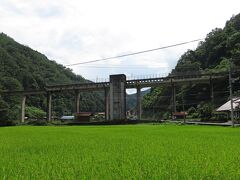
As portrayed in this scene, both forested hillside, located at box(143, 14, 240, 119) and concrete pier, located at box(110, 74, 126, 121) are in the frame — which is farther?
forested hillside, located at box(143, 14, 240, 119)

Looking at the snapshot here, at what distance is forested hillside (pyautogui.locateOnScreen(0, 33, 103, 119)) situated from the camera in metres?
110

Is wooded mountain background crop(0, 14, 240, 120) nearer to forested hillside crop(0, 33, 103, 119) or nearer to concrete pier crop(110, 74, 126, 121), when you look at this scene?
forested hillside crop(0, 33, 103, 119)

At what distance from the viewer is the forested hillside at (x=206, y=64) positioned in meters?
86.8

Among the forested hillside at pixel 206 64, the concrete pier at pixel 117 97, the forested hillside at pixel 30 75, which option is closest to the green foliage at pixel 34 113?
the forested hillside at pixel 30 75

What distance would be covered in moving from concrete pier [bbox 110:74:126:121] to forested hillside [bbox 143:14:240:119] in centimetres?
1793

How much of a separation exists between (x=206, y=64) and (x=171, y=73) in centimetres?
1081

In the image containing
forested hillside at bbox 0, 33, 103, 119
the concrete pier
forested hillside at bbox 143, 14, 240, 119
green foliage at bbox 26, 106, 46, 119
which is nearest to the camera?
the concrete pier

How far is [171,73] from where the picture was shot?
110m

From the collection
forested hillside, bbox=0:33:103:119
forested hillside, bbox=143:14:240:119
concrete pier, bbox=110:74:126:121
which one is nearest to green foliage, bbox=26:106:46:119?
forested hillside, bbox=0:33:103:119

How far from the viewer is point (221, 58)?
3866 inches

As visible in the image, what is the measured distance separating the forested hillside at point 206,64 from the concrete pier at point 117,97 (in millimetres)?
17931

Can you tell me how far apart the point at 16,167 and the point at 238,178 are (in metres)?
4.39

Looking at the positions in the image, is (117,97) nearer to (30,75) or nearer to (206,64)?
(206,64)

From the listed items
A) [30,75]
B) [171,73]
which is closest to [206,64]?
[171,73]
